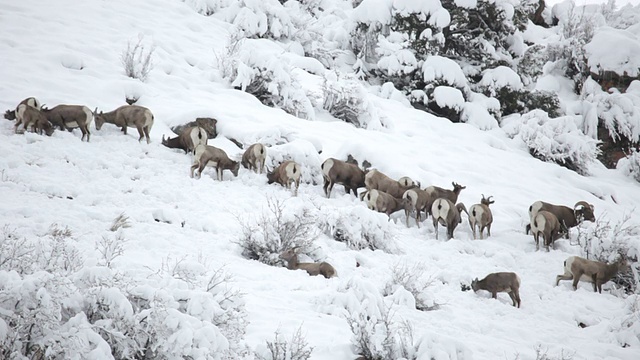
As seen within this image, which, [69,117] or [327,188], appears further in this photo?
[327,188]

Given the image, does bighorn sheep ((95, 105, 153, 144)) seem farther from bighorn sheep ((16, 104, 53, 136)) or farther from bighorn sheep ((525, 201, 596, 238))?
bighorn sheep ((525, 201, 596, 238))

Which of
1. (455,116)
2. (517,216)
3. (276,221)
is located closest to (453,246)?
(517,216)

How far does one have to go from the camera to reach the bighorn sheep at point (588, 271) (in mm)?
9047

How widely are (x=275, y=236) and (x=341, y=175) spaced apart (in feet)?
15.1

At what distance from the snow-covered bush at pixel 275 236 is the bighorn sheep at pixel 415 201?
3.59 metres

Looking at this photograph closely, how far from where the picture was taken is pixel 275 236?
25.2 ft

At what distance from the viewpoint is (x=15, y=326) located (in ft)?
9.58

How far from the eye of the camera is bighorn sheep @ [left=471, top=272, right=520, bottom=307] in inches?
313

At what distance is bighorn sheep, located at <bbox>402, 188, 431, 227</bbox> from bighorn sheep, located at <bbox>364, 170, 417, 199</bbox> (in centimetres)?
58

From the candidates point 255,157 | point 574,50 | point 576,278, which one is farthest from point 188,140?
point 574,50

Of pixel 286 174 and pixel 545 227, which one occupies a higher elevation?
pixel 545 227

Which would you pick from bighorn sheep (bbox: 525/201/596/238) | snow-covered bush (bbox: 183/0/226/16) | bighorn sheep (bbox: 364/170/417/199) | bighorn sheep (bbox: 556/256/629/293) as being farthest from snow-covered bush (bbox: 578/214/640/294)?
snow-covered bush (bbox: 183/0/226/16)

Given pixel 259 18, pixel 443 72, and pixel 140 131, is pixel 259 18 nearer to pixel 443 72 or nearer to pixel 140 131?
pixel 443 72

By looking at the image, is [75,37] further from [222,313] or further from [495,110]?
[495,110]
